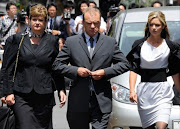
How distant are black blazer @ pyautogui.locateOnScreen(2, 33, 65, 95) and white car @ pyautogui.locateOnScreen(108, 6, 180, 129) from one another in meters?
1.21

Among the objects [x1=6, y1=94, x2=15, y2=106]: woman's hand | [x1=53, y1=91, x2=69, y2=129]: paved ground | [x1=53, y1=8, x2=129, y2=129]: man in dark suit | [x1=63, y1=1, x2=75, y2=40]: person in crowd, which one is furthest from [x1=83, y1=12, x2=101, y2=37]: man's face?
[x1=63, y1=1, x2=75, y2=40]: person in crowd

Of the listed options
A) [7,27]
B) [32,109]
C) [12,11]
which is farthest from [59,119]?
[12,11]

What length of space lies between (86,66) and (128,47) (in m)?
2.32

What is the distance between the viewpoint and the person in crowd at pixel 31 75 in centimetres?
584

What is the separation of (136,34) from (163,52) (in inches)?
87.0

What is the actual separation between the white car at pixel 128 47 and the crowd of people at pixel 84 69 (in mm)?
792

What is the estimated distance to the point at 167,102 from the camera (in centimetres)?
585

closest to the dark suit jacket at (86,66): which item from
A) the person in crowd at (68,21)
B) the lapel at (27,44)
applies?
the lapel at (27,44)

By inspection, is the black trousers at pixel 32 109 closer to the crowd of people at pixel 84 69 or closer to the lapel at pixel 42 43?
the crowd of people at pixel 84 69

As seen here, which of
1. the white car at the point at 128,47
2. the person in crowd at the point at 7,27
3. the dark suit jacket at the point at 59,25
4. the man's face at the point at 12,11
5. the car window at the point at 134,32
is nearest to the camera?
the white car at the point at 128,47

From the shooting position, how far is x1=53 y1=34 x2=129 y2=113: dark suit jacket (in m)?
5.65

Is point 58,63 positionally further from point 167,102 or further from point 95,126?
point 167,102

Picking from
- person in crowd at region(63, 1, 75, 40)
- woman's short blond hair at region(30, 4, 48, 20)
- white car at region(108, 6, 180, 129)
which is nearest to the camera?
woman's short blond hair at region(30, 4, 48, 20)

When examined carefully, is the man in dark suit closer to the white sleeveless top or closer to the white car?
the white sleeveless top
